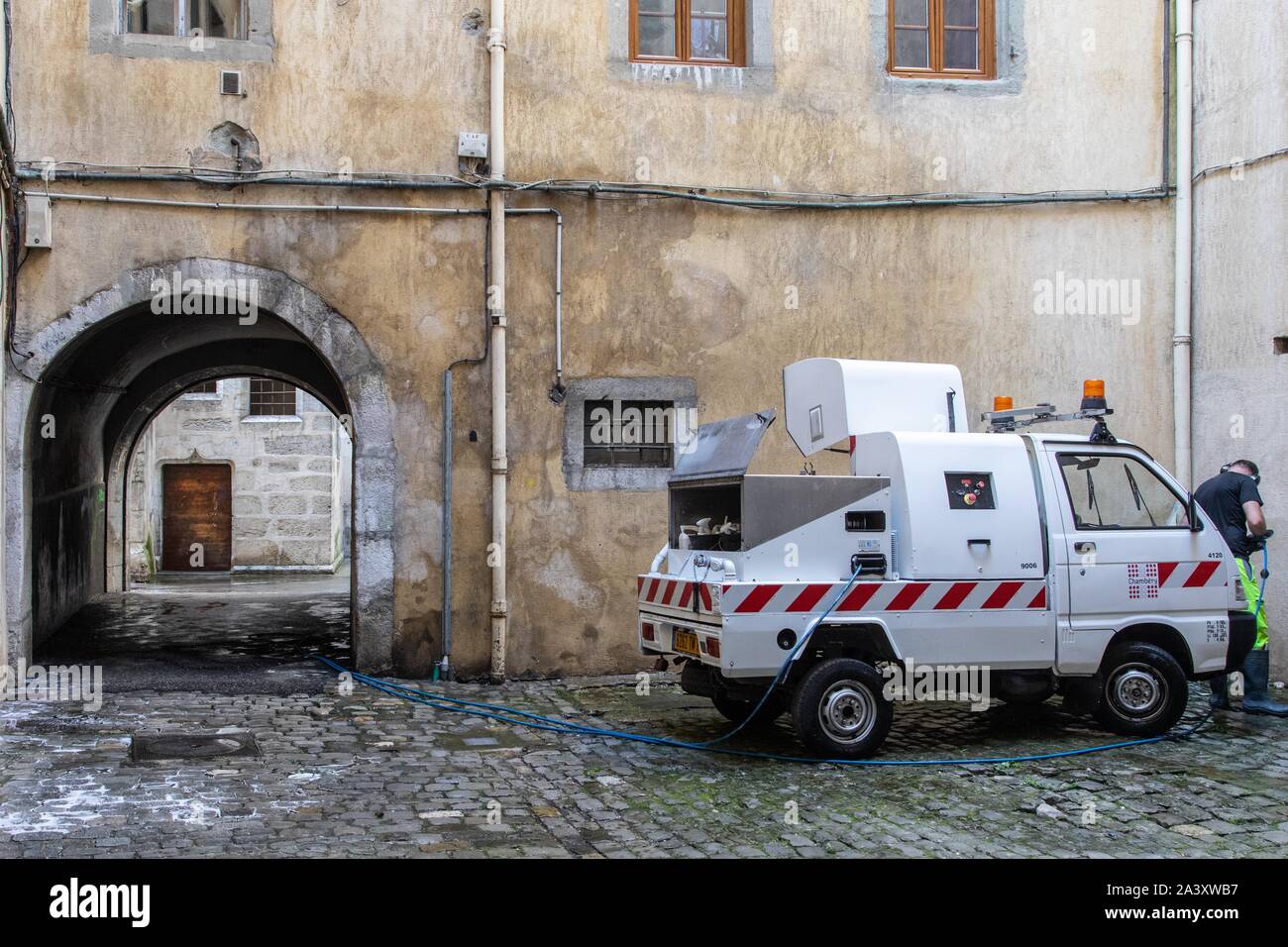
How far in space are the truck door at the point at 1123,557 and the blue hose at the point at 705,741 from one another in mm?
692

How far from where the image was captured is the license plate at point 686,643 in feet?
25.3

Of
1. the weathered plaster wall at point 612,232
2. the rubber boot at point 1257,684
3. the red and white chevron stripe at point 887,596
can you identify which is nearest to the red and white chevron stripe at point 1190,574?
the red and white chevron stripe at point 887,596

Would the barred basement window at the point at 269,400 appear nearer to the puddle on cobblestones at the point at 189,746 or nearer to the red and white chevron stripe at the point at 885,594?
the puddle on cobblestones at the point at 189,746

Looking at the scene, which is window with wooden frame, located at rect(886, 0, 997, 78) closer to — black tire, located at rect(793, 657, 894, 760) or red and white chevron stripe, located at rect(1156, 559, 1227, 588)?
red and white chevron stripe, located at rect(1156, 559, 1227, 588)

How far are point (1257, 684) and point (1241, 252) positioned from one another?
12.9ft

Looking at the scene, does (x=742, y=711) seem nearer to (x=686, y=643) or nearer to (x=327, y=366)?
(x=686, y=643)

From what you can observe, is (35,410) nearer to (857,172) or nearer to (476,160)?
(476,160)

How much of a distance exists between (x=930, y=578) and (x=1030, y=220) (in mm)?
5122

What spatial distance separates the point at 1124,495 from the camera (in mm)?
8398

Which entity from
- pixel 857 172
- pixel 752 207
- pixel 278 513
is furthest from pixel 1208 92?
pixel 278 513

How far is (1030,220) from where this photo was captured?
11.5m

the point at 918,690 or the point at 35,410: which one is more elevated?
the point at 35,410

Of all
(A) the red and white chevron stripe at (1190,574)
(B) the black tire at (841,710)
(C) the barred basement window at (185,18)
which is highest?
(C) the barred basement window at (185,18)

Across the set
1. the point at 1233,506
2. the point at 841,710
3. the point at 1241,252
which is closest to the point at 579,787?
the point at 841,710
